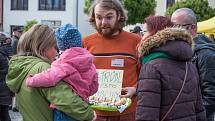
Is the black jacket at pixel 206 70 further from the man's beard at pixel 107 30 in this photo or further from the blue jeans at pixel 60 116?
the blue jeans at pixel 60 116

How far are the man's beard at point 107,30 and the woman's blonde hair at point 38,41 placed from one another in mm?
682

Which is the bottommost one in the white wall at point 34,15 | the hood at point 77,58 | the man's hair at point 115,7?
the white wall at point 34,15

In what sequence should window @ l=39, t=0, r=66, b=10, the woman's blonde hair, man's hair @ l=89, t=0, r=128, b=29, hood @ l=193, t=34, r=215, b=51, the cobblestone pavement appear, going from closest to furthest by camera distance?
the woman's blonde hair
man's hair @ l=89, t=0, r=128, b=29
hood @ l=193, t=34, r=215, b=51
the cobblestone pavement
window @ l=39, t=0, r=66, b=10

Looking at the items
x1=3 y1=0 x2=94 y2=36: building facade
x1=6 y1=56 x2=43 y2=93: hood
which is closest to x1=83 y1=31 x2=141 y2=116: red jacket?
x1=6 y1=56 x2=43 y2=93: hood

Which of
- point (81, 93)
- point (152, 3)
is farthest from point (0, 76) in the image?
point (152, 3)

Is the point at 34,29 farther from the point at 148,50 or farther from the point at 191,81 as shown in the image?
the point at 191,81

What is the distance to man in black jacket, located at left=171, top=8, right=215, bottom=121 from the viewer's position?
4.56 meters

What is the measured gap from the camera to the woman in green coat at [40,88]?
3.42 metres

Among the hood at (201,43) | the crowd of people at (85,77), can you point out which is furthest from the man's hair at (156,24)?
the hood at (201,43)

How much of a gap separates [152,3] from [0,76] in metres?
27.9

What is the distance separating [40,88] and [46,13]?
4004 cm

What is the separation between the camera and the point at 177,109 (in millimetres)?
3711

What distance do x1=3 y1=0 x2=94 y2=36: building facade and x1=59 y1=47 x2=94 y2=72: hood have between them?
125ft

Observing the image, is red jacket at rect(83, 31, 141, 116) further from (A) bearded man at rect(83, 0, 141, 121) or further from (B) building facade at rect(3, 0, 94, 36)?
(B) building facade at rect(3, 0, 94, 36)
